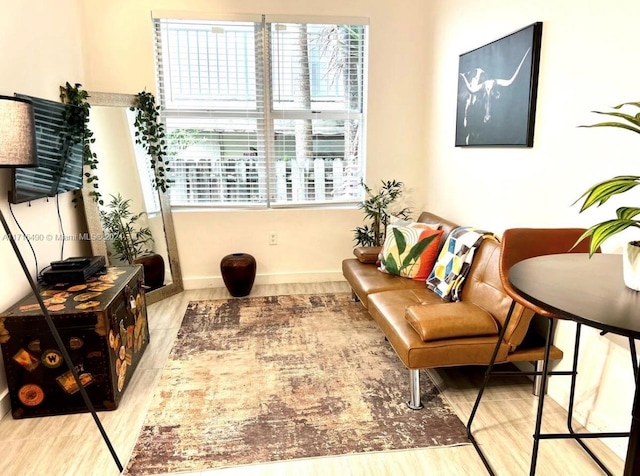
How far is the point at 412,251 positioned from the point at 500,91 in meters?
1.18

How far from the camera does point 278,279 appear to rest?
4348mm

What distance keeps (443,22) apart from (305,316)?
102 inches

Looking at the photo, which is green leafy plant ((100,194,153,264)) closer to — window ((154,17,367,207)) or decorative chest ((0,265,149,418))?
window ((154,17,367,207))

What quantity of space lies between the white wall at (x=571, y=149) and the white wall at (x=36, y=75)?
9.23 ft

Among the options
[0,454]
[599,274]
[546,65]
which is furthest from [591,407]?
[0,454]

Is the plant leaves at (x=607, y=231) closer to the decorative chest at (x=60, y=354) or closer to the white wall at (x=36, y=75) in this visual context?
the decorative chest at (x=60, y=354)

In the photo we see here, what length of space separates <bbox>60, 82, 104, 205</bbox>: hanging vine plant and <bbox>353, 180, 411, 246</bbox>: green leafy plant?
2.20 meters

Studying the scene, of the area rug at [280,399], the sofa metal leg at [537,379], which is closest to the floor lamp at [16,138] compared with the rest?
the area rug at [280,399]

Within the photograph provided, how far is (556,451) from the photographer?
197cm

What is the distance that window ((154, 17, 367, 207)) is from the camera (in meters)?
3.93

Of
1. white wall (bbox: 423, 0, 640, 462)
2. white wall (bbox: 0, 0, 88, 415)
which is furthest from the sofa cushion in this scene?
white wall (bbox: 0, 0, 88, 415)

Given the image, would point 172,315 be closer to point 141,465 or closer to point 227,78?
point 141,465

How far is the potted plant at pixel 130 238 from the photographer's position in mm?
3631

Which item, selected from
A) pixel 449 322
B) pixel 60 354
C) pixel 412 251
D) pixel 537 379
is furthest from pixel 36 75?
pixel 537 379
